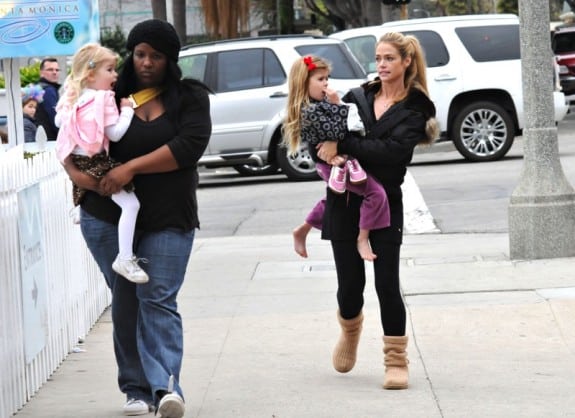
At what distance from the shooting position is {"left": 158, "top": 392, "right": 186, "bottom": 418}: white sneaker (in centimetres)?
569

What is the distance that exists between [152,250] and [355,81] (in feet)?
40.2

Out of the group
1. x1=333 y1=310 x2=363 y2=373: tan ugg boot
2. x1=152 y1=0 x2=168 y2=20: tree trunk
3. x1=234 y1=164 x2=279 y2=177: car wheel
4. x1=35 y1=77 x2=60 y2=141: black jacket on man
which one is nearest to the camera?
x1=333 y1=310 x2=363 y2=373: tan ugg boot

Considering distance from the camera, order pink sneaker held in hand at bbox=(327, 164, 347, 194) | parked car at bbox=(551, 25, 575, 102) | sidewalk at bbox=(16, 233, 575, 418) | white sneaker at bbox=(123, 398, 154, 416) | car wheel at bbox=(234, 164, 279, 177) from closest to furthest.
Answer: white sneaker at bbox=(123, 398, 154, 416), sidewalk at bbox=(16, 233, 575, 418), pink sneaker held in hand at bbox=(327, 164, 347, 194), car wheel at bbox=(234, 164, 279, 177), parked car at bbox=(551, 25, 575, 102)

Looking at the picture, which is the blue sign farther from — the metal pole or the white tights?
the white tights

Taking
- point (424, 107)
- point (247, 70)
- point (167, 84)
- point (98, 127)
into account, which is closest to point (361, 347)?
point (424, 107)

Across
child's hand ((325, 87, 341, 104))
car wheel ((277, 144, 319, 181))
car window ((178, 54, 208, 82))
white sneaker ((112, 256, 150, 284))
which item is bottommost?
car wheel ((277, 144, 319, 181))

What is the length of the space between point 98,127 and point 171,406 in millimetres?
1247

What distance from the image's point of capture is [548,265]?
955 centimetres

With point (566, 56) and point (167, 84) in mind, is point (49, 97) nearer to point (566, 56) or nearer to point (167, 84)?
point (167, 84)

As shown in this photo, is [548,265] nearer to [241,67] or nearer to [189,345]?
[189,345]

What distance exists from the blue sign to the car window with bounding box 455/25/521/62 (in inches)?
384

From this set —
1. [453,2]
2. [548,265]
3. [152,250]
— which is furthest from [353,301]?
[453,2]

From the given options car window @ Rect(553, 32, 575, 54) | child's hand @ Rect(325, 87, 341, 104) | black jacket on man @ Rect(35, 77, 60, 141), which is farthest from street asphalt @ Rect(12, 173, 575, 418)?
car window @ Rect(553, 32, 575, 54)

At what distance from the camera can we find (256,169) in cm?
1939
